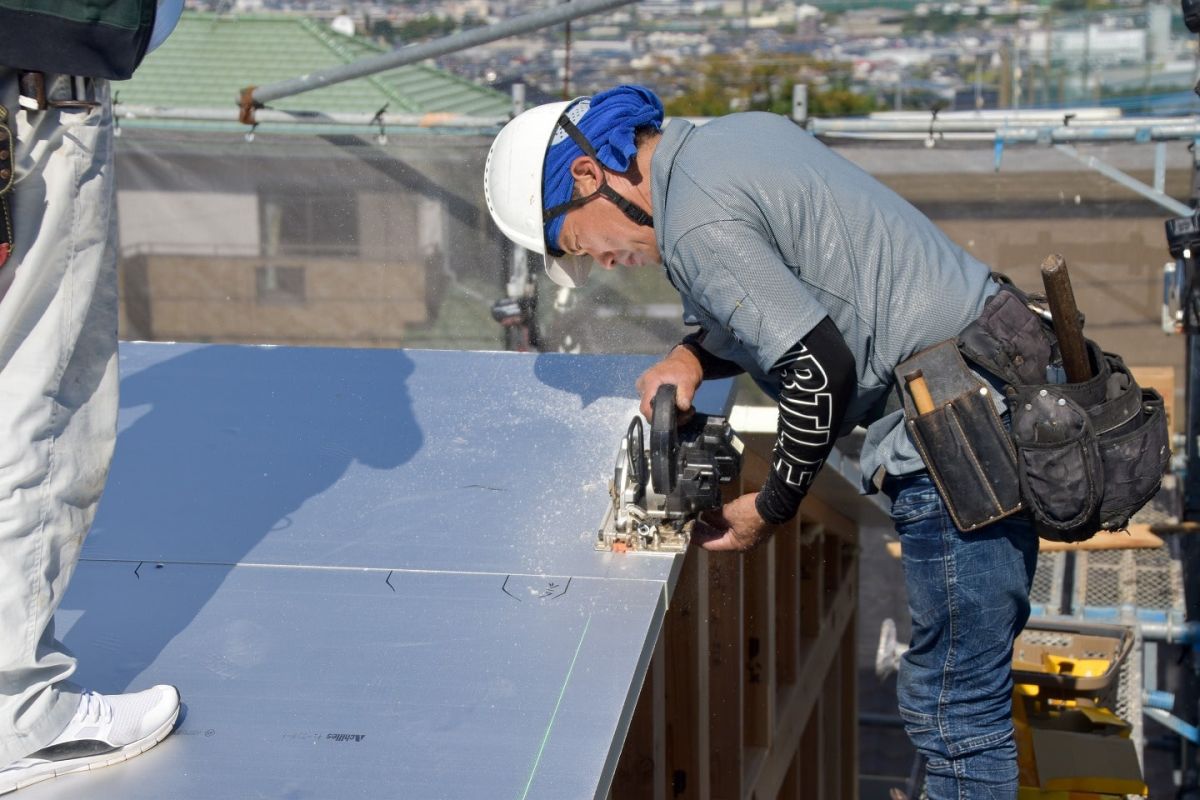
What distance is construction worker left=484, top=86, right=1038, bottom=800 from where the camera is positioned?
2.32 meters

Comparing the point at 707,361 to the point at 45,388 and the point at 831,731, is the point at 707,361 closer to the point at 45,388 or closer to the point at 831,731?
the point at 45,388

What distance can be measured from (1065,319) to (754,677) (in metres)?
2.26

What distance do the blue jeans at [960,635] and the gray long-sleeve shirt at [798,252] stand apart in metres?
0.13

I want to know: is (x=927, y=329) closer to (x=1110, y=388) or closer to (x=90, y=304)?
(x=1110, y=388)

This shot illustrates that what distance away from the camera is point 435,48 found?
546 centimetres

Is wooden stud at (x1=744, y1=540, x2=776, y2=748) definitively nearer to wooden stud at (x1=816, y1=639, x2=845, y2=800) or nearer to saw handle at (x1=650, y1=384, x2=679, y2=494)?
saw handle at (x1=650, y1=384, x2=679, y2=494)

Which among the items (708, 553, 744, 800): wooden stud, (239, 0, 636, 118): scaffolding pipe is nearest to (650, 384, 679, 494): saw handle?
(708, 553, 744, 800): wooden stud

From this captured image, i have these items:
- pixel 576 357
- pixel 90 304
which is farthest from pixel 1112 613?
pixel 90 304

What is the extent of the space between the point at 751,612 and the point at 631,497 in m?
1.64

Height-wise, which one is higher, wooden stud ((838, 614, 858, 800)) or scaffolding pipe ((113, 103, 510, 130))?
scaffolding pipe ((113, 103, 510, 130))

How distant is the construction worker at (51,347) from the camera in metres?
1.90

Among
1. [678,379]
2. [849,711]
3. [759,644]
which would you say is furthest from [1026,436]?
[849,711]

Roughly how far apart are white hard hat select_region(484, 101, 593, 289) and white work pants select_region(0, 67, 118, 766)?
815 millimetres

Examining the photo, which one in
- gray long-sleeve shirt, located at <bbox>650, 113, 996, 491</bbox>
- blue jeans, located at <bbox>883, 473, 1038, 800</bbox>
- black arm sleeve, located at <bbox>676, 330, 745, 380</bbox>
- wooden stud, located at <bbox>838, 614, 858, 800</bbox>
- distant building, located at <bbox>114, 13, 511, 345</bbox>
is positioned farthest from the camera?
wooden stud, located at <bbox>838, 614, 858, 800</bbox>
